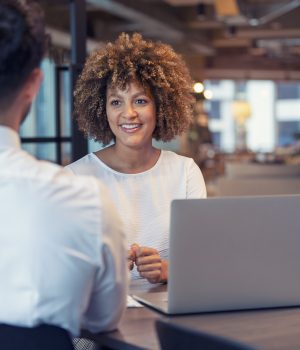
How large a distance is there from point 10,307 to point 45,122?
2914mm

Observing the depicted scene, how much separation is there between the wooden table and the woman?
653 millimetres

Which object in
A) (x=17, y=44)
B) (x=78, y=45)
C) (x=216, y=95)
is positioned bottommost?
(x=216, y=95)

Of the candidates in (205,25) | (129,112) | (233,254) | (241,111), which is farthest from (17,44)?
(241,111)

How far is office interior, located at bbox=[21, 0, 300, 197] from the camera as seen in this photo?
14.0 ft

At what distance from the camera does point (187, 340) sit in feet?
4.91

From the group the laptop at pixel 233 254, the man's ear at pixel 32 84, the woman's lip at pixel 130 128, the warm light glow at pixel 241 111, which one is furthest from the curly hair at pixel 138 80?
the warm light glow at pixel 241 111

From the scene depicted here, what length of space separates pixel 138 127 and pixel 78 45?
1132mm

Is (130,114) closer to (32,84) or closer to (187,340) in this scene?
Answer: (32,84)

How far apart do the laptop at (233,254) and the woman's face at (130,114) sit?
0.81 meters

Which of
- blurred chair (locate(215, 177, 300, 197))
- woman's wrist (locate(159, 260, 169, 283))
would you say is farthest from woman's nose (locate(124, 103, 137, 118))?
blurred chair (locate(215, 177, 300, 197))

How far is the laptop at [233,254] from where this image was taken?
2037 millimetres

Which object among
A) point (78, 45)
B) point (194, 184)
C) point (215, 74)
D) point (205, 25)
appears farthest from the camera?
point (215, 74)

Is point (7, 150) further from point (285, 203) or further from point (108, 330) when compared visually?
point (285, 203)

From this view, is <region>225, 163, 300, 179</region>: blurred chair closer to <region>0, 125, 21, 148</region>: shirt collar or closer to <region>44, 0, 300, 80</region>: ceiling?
<region>44, 0, 300, 80</region>: ceiling
